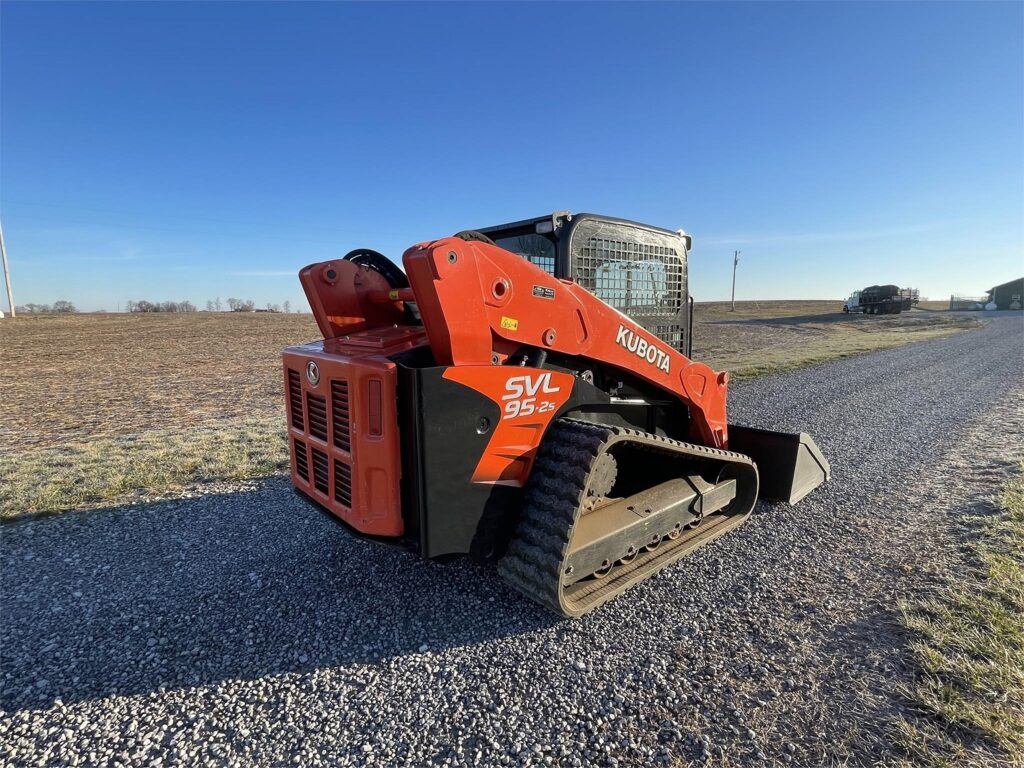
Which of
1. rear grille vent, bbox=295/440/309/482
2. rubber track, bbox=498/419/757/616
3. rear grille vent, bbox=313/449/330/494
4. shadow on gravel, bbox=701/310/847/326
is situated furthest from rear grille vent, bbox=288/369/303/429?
shadow on gravel, bbox=701/310/847/326

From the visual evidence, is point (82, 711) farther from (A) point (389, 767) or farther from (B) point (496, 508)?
(B) point (496, 508)

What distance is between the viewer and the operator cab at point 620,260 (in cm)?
367

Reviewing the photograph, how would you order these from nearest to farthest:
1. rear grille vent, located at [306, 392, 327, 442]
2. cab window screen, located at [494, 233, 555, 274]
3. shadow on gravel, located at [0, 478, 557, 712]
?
shadow on gravel, located at [0, 478, 557, 712] < rear grille vent, located at [306, 392, 327, 442] < cab window screen, located at [494, 233, 555, 274]

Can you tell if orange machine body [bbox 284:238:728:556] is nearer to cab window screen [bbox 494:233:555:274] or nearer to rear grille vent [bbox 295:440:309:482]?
rear grille vent [bbox 295:440:309:482]

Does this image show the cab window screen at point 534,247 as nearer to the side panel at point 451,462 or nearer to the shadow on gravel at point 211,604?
the side panel at point 451,462

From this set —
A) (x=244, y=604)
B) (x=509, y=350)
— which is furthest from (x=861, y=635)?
(x=244, y=604)

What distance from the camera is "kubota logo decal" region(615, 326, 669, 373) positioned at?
11.9 ft

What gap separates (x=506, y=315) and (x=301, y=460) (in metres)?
1.85

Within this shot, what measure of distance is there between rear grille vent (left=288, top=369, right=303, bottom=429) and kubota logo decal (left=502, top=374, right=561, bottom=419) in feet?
5.05

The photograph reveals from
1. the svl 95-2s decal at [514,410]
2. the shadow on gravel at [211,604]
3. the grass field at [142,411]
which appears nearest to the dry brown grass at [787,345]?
the grass field at [142,411]

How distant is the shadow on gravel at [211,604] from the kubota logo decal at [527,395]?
1271mm

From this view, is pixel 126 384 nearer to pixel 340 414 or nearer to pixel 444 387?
pixel 340 414

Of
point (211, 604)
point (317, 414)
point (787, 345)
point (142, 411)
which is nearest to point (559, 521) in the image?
point (317, 414)

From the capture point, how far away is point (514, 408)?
3.03m
